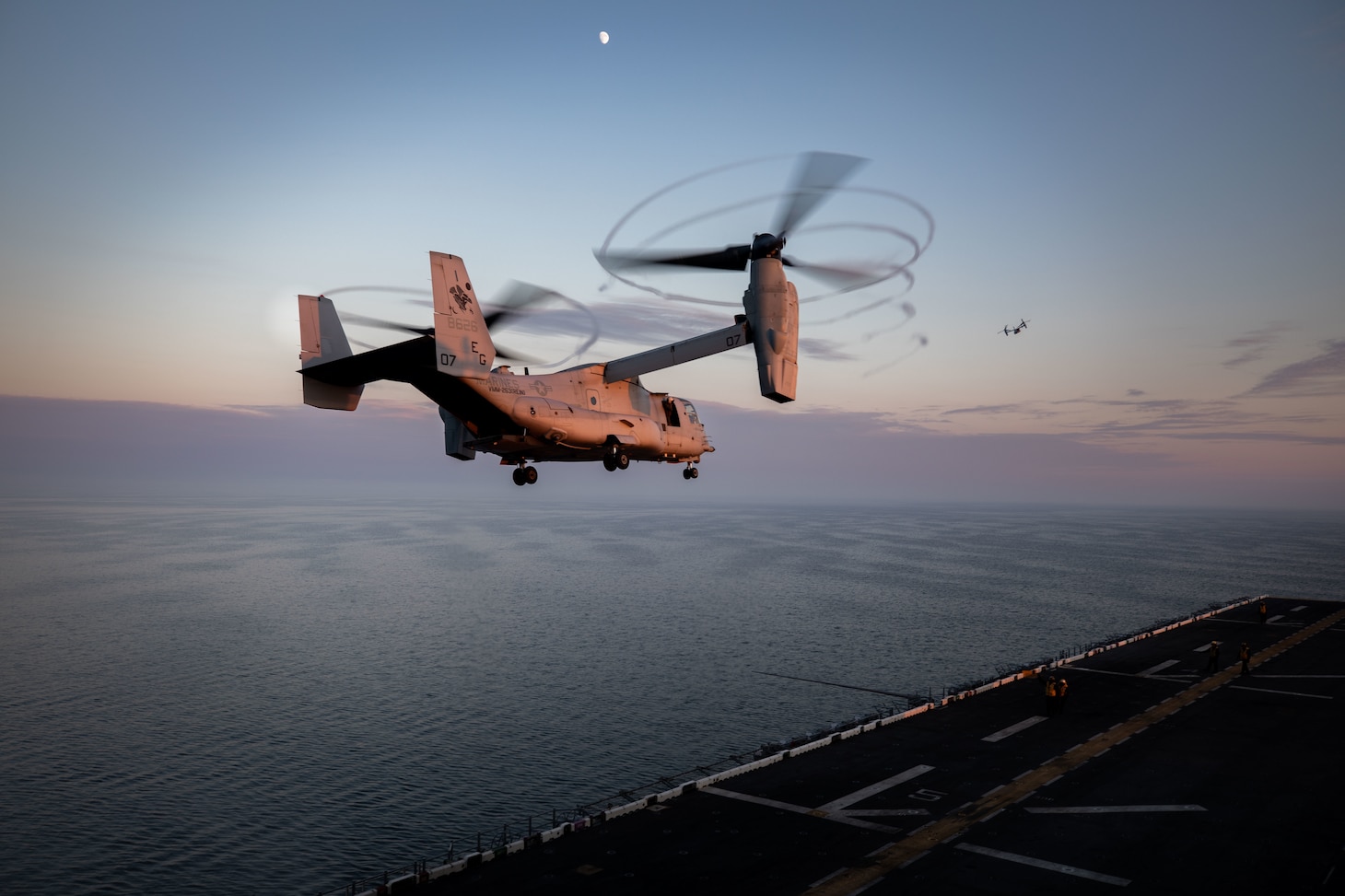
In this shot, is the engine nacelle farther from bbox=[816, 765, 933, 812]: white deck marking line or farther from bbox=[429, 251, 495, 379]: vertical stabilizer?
bbox=[816, 765, 933, 812]: white deck marking line

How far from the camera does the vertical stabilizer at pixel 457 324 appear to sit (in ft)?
75.9

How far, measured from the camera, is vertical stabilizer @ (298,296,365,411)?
2455 centimetres

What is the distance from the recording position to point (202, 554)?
179 meters

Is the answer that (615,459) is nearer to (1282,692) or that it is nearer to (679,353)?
(679,353)

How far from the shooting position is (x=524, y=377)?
28047 mm

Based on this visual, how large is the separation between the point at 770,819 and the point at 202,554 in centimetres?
18332

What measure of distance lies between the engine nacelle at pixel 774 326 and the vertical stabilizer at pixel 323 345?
12600mm

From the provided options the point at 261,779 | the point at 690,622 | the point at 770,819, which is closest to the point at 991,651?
the point at 690,622

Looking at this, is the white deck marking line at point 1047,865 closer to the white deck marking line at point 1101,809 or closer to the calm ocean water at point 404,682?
the white deck marking line at point 1101,809

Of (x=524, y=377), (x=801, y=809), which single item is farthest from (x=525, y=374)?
(x=801, y=809)

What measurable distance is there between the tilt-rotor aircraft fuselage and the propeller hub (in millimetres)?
30

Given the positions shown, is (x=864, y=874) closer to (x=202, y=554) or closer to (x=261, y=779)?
(x=261, y=779)

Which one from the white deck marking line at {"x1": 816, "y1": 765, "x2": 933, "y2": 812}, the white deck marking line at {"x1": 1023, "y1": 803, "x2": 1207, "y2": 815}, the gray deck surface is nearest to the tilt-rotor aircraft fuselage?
the gray deck surface

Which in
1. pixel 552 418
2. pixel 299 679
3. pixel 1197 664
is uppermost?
pixel 552 418
